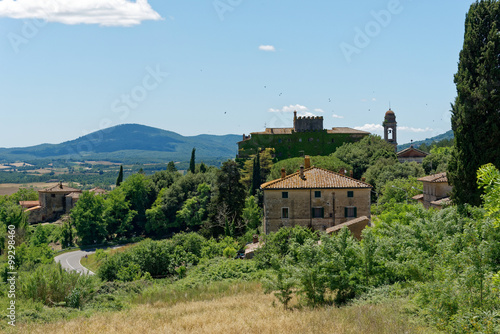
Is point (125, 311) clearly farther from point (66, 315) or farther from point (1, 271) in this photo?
point (1, 271)

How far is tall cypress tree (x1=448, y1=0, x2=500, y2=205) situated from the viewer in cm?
2088

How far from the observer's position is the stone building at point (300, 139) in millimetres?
90062

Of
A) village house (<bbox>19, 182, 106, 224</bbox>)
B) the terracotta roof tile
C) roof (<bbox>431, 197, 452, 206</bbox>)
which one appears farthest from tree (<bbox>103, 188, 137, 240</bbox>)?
roof (<bbox>431, 197, 452, 206</bbox>)

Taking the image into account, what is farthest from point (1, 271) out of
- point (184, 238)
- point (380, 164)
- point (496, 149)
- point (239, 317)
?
point (380, 164)

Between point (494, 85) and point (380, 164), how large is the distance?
4644 centimetres

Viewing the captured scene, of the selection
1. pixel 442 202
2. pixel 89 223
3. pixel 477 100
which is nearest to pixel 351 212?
pixel 442 202

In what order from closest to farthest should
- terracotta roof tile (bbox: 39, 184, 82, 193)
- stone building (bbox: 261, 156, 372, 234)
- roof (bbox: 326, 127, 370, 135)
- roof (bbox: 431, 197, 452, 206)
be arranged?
roof (bbox: 431, 197, 452, 206) < stone building (bbox: 261, 156, 372, 234) < terracotta roof tile (bbox: 39, 184, 82, 193) < roof (bbox: 326, 127, 370, 135)

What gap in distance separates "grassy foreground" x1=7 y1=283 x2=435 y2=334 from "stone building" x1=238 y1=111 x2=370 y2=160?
71.3m

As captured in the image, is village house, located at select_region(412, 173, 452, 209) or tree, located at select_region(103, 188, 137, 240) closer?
village house, located at select_region(412, 173, 452, 209)

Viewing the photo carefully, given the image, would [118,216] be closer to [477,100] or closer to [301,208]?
[301,208]

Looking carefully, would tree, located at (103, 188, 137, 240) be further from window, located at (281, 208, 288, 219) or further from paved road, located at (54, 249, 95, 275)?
window, located at (281, 208, 288, 219)

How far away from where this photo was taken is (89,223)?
68.4m

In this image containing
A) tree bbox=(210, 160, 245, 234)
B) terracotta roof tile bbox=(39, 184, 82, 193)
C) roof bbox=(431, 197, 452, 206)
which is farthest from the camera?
terracotta roof tile bbox=(39, 184, 82, 193)

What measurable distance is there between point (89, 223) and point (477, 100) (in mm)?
58424
